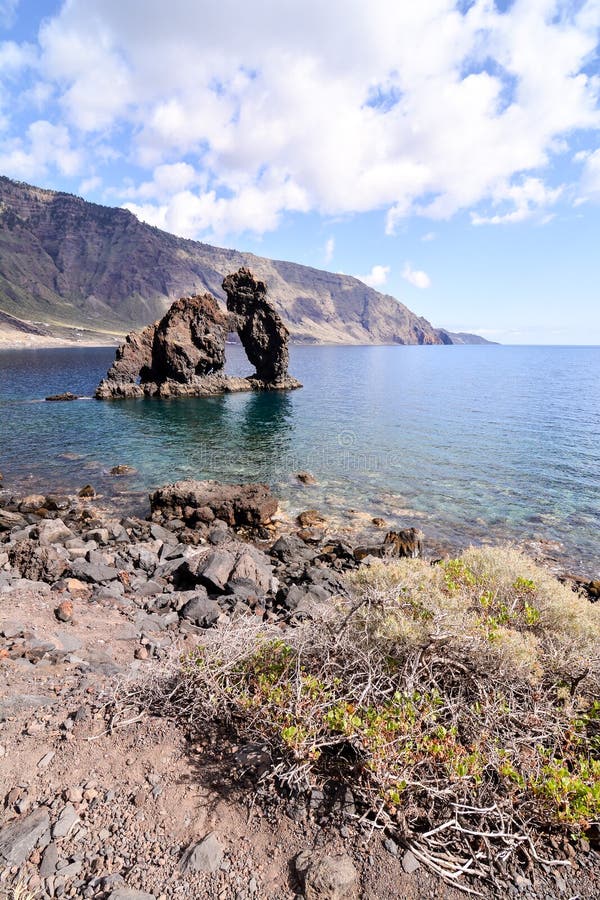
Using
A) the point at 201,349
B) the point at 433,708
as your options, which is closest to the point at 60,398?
the point at 201,349

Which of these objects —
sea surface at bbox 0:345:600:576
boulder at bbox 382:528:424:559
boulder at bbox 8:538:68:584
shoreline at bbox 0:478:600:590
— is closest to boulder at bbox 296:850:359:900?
boulder at bbox 8:538:68:584

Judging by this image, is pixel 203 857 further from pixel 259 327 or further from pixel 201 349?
pixel 259 327

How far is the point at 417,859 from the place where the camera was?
152 inches

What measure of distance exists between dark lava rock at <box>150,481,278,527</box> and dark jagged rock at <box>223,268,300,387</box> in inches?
2038

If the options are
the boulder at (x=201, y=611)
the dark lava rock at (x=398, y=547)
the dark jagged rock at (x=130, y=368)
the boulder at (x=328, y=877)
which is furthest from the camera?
the dark jagged rock at (x=130, y=368)

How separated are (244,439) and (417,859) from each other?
3295cm

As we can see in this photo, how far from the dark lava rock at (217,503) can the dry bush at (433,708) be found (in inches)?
494

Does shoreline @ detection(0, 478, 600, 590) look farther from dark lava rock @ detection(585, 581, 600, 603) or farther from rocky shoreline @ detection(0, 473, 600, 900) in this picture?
rocky shoreline @ detection(0, 473, 600, 900)

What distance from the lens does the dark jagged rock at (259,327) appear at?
230 ft

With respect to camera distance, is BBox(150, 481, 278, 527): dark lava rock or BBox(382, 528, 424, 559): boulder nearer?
BBox(382, 528, 424, 559): boulder

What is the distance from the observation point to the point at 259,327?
2761 inches

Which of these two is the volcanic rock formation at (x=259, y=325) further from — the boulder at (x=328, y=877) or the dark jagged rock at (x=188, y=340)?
the boulder at (x=328, y=877)

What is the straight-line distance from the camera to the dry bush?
13.3ft

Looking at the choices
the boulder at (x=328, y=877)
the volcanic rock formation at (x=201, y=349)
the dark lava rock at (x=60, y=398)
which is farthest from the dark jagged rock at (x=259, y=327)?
the boulder at (x=328, y=877)
